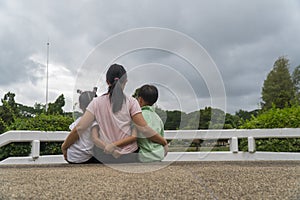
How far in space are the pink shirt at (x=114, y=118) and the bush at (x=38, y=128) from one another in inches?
84.5

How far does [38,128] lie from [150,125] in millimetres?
2534

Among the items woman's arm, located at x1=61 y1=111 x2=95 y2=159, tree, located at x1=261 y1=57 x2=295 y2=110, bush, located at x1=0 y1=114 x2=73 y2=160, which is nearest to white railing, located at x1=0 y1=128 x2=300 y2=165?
bush, located at x1=0 y1=114 x2=73 y2=160

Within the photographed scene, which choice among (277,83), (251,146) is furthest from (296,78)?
(251,146)

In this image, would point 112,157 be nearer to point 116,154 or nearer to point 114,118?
point 116,154

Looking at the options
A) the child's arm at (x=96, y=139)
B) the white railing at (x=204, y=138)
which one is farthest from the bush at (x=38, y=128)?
the child's arm at (x=96, y=139)

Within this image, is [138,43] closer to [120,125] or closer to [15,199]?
[120,125]

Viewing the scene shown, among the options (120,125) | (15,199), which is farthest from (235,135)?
(15,199)

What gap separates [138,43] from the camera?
2.62 meters

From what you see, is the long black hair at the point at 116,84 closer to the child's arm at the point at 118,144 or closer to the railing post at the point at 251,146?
the child's arm at the point at 118,144

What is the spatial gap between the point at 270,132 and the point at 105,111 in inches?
86.7

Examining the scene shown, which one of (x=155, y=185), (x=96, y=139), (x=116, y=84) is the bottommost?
(x=155, y=185)

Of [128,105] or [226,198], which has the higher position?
[128,105]

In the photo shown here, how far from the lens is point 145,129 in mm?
2877

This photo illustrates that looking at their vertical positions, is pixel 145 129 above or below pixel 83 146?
above
